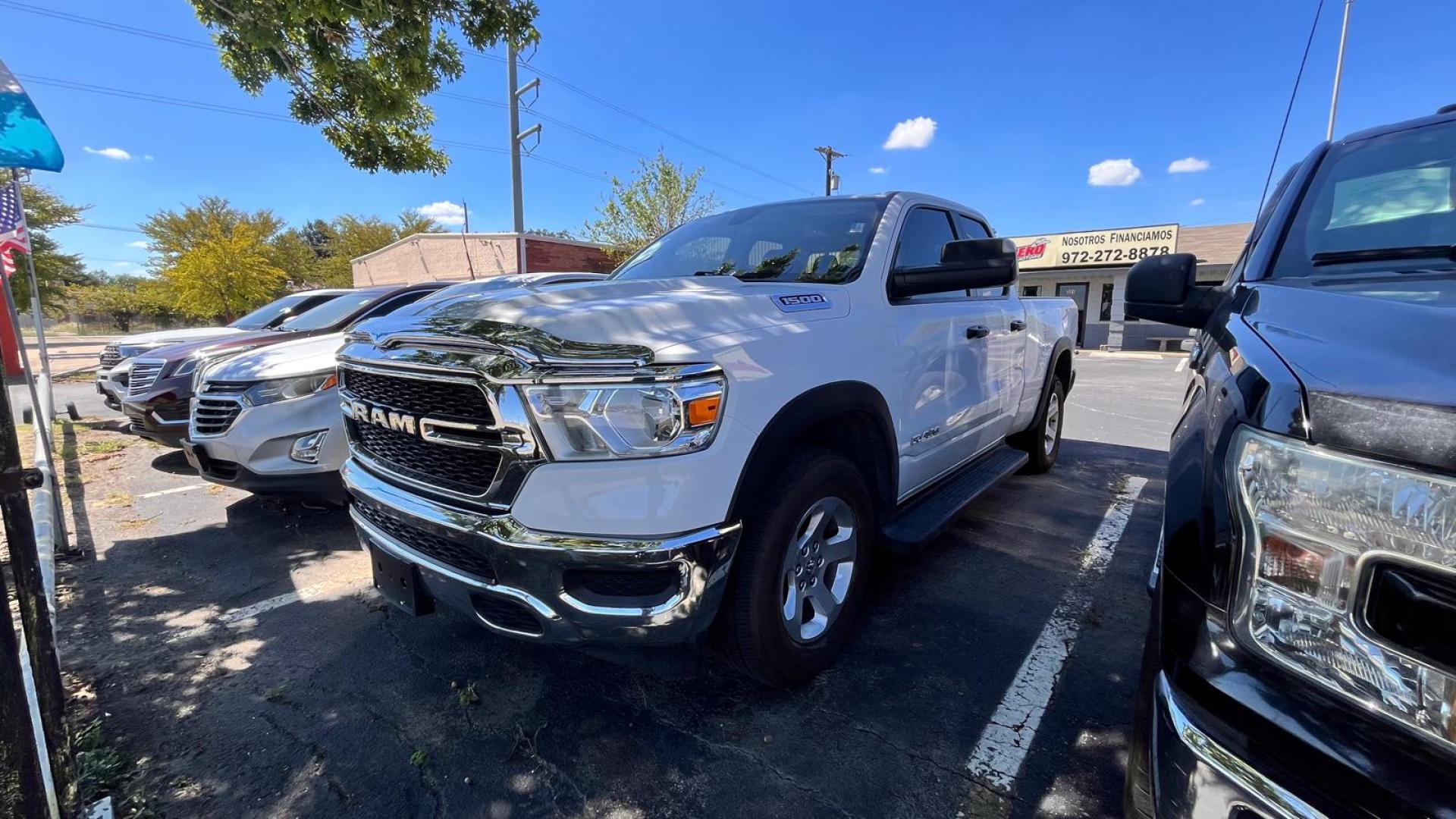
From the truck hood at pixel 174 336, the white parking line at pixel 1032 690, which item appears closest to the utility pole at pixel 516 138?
the truck hood at pixel 174 336

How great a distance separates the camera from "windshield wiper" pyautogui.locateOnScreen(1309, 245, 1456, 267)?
1.71 m

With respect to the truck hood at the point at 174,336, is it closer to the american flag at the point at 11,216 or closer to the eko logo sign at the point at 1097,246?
the american flag at the point at 11,216

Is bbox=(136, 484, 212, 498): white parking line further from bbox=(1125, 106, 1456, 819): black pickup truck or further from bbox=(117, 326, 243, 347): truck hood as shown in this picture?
bbox=(1125, 106, 1456, 819): black pickup truck

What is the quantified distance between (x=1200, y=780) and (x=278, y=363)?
15.7 ft

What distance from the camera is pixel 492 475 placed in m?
1.95

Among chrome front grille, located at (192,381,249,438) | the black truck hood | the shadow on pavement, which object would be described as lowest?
the shadow on pavement

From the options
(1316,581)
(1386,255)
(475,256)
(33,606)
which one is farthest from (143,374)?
(475,256)

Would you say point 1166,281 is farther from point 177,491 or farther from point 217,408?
point 177,491

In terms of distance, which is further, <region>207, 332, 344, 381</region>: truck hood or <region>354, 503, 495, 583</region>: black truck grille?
<region>207, 332, 344, 381</region>: truck hood

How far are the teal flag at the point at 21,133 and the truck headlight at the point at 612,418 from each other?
2480mm

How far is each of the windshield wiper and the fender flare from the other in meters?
1.42

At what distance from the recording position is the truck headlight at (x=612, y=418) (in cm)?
181

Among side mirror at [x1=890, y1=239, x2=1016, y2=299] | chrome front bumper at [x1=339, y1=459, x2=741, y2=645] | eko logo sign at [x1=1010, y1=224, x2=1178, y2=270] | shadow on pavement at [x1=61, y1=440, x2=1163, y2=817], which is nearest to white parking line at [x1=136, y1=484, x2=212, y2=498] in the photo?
shadow on pavement at [x1=61, y1=440, x2=1163, y2=817]

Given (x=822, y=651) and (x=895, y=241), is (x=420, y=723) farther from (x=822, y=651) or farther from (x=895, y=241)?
(x=895, y=241)
